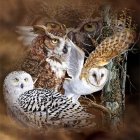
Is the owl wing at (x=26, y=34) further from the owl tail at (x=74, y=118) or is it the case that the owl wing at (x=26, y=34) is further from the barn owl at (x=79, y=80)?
the owl tail at (x=74, y=118)

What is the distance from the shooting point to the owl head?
1.51 m

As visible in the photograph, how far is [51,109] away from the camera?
4.89 feet

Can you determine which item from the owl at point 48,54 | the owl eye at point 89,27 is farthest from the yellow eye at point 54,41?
the owl eye at point 89,27

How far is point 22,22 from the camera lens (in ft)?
4.91

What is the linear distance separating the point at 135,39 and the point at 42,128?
1.65ft

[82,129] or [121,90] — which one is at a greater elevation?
[121,90]

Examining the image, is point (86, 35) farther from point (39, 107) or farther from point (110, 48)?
point (39, 107)

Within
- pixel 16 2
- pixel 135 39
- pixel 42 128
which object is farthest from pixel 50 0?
pixel 42 128

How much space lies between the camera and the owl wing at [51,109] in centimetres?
148

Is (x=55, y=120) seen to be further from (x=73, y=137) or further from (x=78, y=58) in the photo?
(x=78, y=58)

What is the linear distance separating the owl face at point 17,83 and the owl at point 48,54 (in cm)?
4

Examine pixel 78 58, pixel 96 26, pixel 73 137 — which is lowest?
pixel 73 137

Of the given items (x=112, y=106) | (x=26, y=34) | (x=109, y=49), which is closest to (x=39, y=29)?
(x=26, y=34)

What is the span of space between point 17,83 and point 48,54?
163mm
